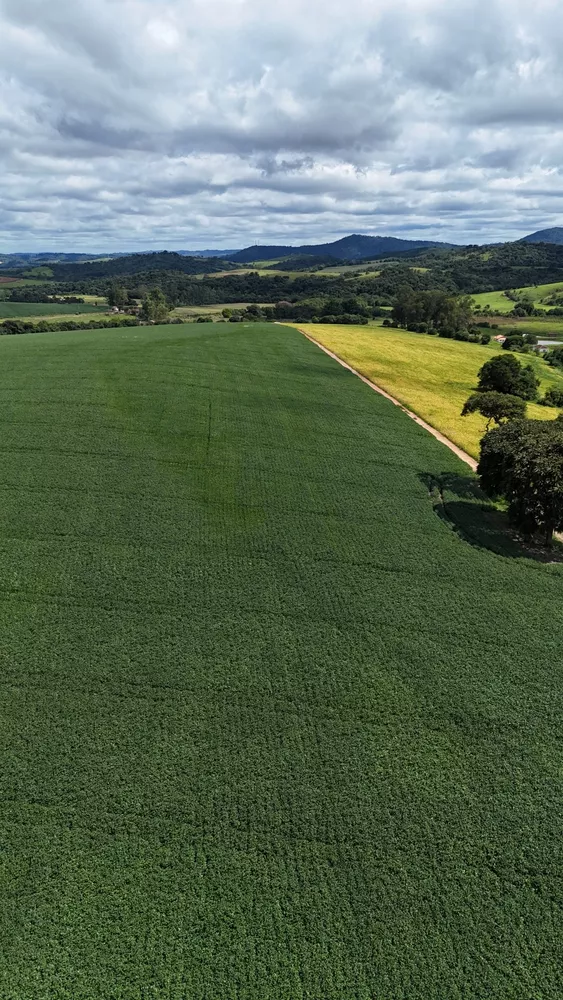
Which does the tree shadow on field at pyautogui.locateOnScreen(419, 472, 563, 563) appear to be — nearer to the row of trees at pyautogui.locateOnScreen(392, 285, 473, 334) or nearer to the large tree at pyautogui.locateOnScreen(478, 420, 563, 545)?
the large tree at pyautogui.locateOnScreen(478, 420, 563, 545)

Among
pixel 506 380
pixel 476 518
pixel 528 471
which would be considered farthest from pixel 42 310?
pixel 528 471

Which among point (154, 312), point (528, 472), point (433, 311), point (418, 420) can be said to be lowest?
point (528, 472)

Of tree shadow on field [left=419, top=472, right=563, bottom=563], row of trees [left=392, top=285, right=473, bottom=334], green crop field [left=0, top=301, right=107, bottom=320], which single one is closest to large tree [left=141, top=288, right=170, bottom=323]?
green crop field [left=0, top=301, right=107, bottom=320]

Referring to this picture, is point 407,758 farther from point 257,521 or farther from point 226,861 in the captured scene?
point 257,521

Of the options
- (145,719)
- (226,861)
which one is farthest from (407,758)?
(145,719)

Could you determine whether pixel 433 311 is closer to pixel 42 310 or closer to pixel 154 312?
pixel 154 312

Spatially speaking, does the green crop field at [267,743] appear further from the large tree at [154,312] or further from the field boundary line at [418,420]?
the large tree at [154,312]

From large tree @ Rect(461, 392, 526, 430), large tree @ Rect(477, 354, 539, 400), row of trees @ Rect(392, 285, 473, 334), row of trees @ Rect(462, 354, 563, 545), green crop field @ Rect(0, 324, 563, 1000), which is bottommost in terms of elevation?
green crop field @ Rect(0, 324, 563, 1000)
